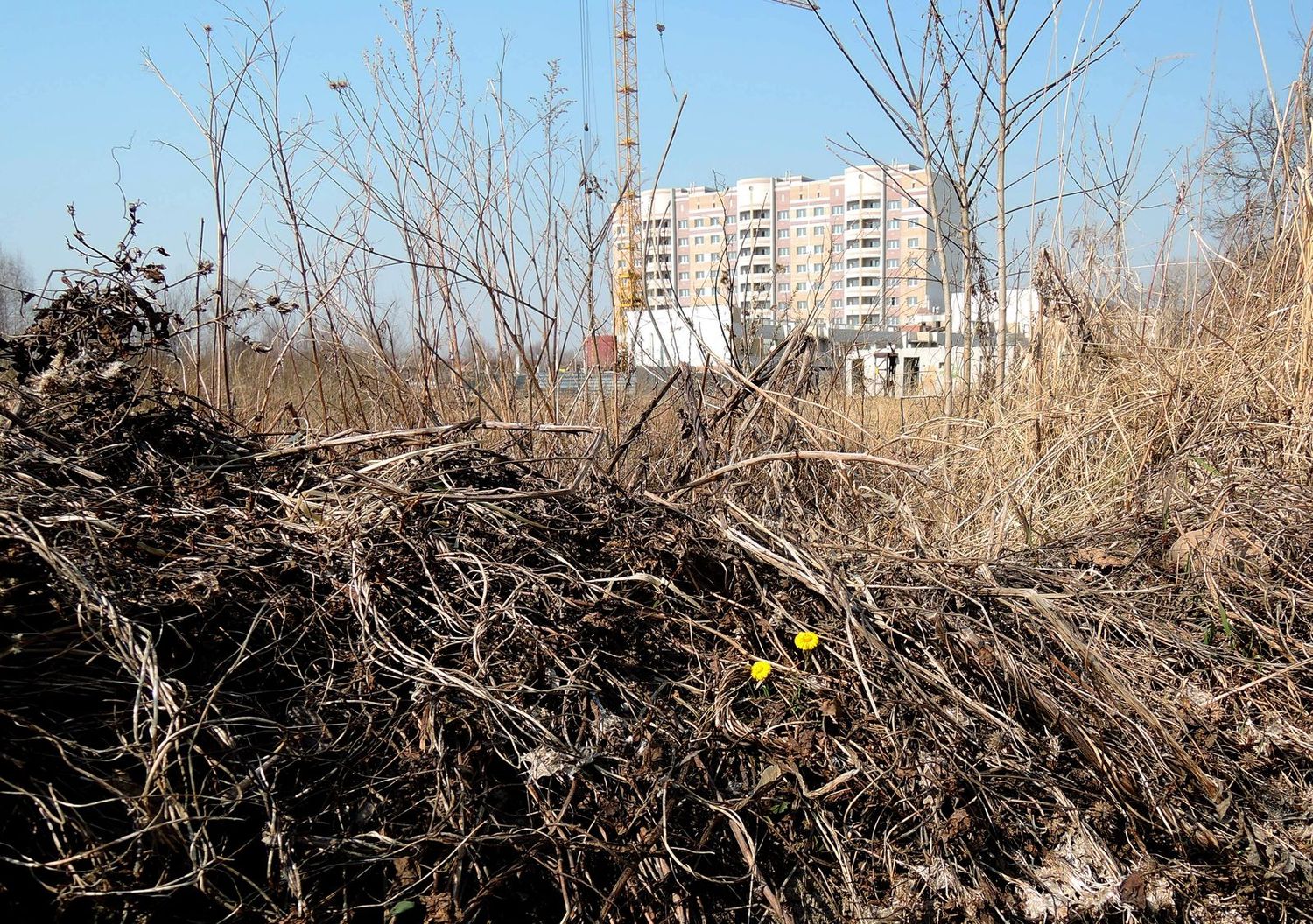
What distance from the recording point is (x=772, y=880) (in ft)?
4.15

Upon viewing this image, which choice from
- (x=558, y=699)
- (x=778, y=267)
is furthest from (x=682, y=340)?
(x=558, y=699)

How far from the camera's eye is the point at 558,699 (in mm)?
1412

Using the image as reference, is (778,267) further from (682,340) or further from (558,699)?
(558,699)

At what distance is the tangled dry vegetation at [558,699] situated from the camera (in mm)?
1166

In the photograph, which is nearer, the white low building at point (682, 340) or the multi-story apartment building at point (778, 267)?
the white low building at point (682, 340)

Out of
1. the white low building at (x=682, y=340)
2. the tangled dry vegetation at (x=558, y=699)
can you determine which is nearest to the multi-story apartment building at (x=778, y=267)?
the white low building at (x=682, y=340)

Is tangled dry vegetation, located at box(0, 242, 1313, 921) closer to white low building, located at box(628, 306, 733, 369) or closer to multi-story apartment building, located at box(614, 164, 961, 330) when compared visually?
white low building, located at box(628, 306, 733, 369)

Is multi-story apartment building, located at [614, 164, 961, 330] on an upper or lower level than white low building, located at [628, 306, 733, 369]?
upper

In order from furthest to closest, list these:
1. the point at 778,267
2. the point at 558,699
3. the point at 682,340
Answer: the point at 682,340
the point at 778,267
the point at 558,699

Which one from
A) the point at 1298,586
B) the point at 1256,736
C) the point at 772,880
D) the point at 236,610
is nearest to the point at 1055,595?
the point at 1256,736

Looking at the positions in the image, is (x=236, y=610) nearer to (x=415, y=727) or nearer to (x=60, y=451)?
(x=415, y=727)

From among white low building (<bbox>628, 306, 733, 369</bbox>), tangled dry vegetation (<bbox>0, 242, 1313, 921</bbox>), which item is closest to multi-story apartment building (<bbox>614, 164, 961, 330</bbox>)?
white low building (<bbox>628, 306, 733, 369</bbox>)

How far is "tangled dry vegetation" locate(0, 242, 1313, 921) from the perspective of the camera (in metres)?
1.17

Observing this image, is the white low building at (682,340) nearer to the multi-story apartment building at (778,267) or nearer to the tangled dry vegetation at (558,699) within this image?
the multi-story apartment building at (778,267)
